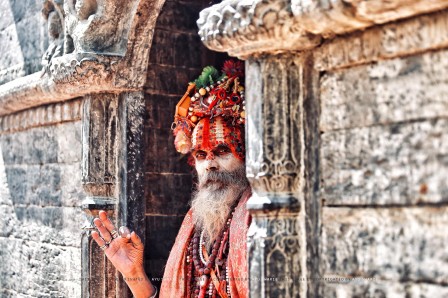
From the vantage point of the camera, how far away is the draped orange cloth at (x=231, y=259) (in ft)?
14.1

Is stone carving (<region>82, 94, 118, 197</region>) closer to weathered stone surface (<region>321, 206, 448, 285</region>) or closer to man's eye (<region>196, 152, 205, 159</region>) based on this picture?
man's eye (<region>196, 152, 205, 159</region>)

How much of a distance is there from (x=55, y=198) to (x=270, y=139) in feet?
9.34

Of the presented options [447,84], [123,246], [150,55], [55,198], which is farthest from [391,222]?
[55,198]

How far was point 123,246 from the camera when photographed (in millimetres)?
4762

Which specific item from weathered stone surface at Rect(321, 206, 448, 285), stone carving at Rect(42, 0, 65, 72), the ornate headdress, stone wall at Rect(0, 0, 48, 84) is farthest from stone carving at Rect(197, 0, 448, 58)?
stone wall at Rect(0, 0, 48, 84)

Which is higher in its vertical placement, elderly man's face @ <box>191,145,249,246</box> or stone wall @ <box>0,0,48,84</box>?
stone wall @ <box>0,0,48,84</box>

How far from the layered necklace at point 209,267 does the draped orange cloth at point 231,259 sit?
0.14 feet

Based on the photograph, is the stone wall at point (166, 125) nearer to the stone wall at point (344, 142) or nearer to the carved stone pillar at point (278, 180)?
the stone wall at point (344, 142)

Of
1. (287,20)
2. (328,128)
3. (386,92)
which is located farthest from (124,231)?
(386,92)

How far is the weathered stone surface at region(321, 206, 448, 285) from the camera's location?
276 centimetres

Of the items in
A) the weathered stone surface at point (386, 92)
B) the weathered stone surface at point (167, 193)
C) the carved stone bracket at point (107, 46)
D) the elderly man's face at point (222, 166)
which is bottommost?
the weathered stone surface at point (167, 193)

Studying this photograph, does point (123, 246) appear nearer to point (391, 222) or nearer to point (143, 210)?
point (143, 210)

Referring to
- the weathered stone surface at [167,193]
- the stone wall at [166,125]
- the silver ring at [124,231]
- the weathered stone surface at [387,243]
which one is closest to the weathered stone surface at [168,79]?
the stone wall at [166,125]

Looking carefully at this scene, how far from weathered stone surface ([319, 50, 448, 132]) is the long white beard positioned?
1.56 metres
